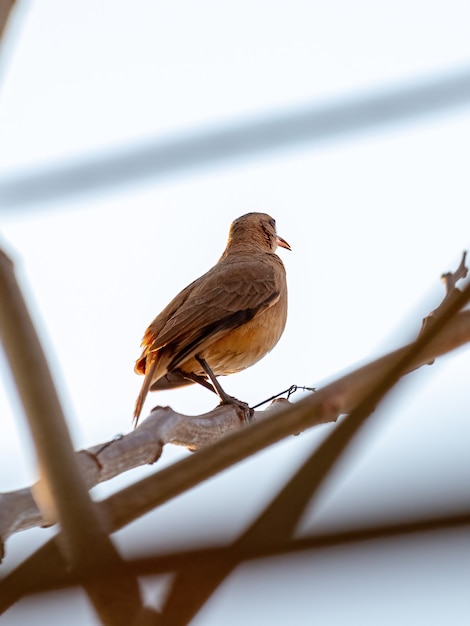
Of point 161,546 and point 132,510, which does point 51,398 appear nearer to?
point 132,510

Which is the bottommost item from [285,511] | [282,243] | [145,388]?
[285,511]

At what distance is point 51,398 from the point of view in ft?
3.98

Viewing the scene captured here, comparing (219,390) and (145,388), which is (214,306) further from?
(145,388)

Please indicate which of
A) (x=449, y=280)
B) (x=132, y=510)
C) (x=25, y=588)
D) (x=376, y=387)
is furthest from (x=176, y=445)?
(x=25, y=588)

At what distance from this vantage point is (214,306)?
7211 mm

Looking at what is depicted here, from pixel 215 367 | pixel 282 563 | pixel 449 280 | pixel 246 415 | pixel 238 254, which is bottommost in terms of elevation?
pixel 282 563

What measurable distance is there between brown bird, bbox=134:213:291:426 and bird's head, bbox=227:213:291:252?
1.12 m

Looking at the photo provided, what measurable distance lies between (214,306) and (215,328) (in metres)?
0.28

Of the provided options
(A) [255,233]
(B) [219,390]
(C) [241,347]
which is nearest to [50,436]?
(B) [219,390]

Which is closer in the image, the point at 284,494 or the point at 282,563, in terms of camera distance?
the point at 282,563

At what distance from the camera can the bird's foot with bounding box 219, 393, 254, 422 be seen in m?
5.85

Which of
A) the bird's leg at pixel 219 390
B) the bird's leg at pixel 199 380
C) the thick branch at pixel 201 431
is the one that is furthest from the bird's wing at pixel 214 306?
the thick branch at pixel 201 431

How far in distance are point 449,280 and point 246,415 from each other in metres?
2.17

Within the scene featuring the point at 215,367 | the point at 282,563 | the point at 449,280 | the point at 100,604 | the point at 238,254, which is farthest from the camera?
the point at 238,254
